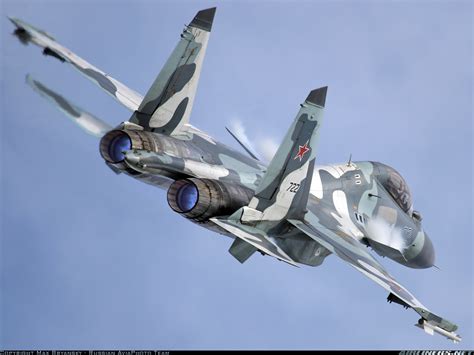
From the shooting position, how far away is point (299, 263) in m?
25.8

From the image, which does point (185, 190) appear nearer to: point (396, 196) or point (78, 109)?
point (78, 109)

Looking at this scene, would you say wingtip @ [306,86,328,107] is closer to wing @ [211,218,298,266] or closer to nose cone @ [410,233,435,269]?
wing @ [211,218,298,266]

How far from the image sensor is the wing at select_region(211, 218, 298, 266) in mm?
23828

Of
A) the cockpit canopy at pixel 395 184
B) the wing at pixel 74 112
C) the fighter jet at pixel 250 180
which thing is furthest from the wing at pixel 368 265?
the wing at pixel 74 112

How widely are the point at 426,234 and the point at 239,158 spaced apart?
6004 millimetres

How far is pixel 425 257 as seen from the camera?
30016 millimetres

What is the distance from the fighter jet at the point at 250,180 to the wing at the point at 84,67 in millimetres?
36

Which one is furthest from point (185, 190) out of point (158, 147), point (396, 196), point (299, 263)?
point (396, 196)

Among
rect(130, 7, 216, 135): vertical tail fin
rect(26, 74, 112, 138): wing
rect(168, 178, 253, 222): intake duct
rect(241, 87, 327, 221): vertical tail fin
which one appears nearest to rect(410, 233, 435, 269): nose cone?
rect(241, 87, 327, 221): vertical tail fin

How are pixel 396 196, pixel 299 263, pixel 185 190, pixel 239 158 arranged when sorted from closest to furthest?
pixel 185 190 → pixel 299 263 → pixel 239 158 → pixel 396 196

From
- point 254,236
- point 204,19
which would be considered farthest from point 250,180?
point 204,19

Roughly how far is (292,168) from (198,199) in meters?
2.16

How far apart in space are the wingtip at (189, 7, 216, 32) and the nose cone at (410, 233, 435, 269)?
851cm

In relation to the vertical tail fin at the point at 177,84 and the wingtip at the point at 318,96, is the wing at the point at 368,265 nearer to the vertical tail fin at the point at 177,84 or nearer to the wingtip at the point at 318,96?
the wingtip at the point at 318,96
